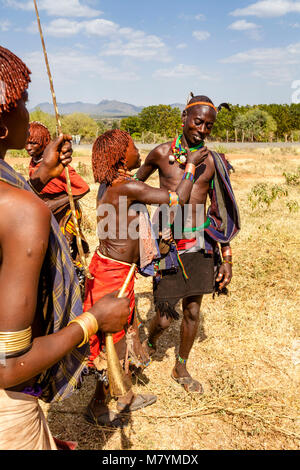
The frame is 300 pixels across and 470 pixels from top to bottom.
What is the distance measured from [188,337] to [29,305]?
2.29 metres

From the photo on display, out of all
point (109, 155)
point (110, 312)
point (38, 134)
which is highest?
point (38, 134)

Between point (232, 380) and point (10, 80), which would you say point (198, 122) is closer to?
point (10, 80)

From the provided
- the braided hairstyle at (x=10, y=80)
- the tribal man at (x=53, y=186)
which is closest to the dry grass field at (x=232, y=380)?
the tribal man at (x=53, y=186)

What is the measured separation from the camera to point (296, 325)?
3.84 m

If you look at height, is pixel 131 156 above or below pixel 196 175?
above

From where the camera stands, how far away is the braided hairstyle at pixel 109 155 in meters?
2.35

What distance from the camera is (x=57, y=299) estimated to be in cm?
125

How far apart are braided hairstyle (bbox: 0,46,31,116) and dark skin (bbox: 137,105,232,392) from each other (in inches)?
75.8

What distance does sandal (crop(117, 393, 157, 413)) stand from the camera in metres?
2.80

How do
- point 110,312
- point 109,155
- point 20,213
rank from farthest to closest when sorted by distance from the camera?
point 109,155 → point 110,312 → point 20,213

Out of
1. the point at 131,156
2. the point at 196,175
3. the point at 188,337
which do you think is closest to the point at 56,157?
the point at 131,156

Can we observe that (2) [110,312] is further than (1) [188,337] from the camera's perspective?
No

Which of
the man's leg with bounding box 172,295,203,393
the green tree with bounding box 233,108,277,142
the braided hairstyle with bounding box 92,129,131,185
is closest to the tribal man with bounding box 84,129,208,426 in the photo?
the braided hairstyle with bounding box 92,129,131,185

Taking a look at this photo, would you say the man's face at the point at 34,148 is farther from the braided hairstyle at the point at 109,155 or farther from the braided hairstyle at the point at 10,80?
the braided hairstyle at the point at 10,80
